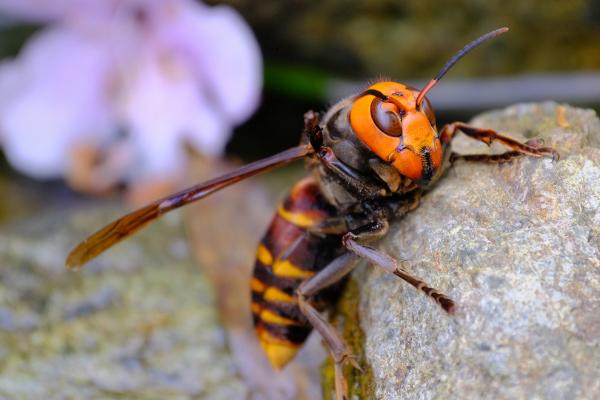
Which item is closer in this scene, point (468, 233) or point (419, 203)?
point (468, 233)

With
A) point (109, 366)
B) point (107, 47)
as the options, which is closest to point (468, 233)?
point (109, 366)

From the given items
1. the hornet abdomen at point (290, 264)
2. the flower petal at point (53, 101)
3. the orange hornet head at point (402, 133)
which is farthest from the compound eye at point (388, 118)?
the flower petal at point (53, 101)

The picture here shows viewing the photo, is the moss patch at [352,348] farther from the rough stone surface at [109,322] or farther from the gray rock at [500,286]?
the rough stone surface at [109,322]

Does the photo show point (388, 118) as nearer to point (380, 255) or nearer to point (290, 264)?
point (380, 255)

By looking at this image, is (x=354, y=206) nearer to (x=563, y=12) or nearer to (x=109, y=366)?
(x=109, y=366)

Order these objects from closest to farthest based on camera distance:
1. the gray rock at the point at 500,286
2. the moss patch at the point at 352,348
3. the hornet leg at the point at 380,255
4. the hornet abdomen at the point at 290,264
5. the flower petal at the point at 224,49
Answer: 1. the gray rock at the point at 500,286
2. the hornet leg at the point at 380,255
3. the moss patch at the point at 352,348
4. the hornet abdomen at the point at 290,264
5. the flower petal at the point at 224,49

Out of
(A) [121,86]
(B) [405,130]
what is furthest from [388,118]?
(A) [121,86]

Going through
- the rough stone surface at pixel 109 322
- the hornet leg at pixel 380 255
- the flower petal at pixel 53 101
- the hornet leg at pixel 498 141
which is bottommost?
the rough stone surface at pixel 109 322
